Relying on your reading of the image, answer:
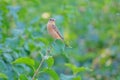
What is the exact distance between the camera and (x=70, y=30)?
20.4 ft

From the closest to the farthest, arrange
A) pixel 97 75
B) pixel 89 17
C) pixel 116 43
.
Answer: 1. pixel 97 75
2. pixel 89 17
3. pixel 116 43

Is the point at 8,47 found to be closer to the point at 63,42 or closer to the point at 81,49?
the point at 63,42

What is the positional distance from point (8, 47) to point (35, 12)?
291cm

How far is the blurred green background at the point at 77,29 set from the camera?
152 inches

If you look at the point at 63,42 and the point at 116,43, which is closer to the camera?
the point at 63,42

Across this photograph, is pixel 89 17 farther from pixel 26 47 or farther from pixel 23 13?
pixel 26 47

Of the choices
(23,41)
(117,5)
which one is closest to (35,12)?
(117,5)

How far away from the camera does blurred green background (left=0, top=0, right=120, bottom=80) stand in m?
3.85

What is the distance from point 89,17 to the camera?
5.12 meters

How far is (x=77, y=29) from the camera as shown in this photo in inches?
239

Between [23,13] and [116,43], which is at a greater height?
[116,43]

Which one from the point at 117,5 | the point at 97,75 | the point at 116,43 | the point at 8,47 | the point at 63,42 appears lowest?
the point at 63,42

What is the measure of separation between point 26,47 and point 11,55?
0.16m

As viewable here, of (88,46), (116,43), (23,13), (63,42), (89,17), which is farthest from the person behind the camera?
(88,46)
